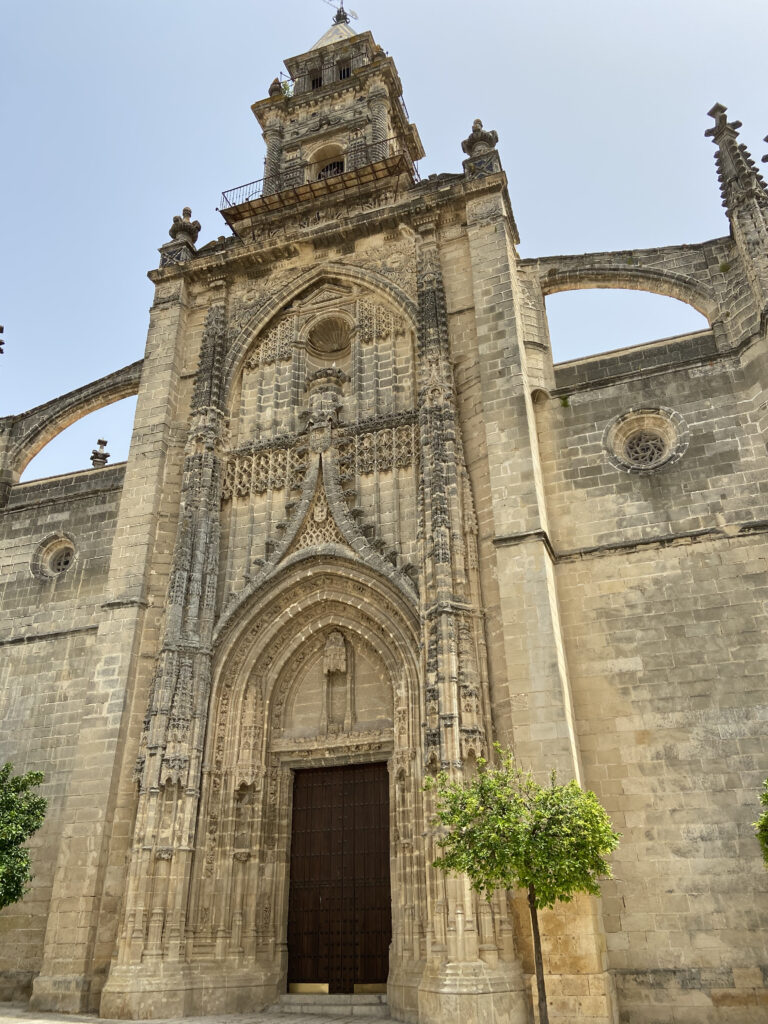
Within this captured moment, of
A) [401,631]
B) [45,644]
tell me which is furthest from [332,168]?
[401,631]

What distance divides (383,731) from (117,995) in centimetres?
480

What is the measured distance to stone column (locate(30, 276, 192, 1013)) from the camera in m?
10.9

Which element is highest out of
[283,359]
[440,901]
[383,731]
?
[283,359]

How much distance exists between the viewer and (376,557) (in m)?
12.4

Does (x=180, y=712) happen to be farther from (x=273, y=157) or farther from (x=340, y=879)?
(x=273, y=157)

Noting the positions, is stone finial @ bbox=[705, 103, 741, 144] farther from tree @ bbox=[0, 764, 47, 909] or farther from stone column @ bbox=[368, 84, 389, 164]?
tree @ bbox=[0, 764, 47, 909]

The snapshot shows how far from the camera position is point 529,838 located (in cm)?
816

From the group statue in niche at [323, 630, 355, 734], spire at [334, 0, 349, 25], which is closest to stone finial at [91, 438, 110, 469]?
statue in niche at [323, 630, 355, 734]

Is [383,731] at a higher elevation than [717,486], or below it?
below

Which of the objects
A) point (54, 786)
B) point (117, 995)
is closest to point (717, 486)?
point (117, 995)

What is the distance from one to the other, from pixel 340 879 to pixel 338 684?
2840 mm

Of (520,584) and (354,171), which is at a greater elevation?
(354,171)

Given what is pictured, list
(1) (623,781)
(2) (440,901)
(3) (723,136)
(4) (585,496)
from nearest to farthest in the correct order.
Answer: (2) (440,901) < (1) (623,781) < (4) (585,496) < (3) (723,136)

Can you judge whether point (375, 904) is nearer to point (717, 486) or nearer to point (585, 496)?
point (585, 496)
